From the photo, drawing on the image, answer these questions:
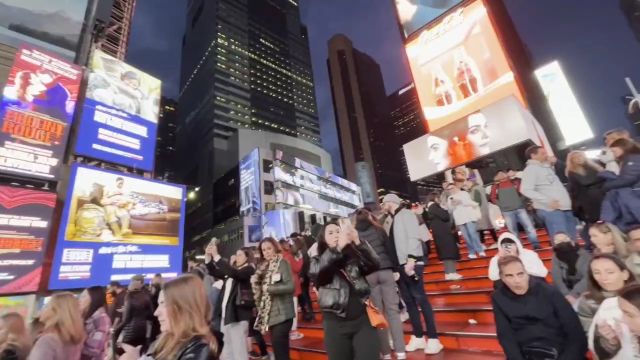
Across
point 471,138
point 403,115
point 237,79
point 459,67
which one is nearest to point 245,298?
point 471,138

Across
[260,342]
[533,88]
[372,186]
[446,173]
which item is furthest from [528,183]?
[372,186]

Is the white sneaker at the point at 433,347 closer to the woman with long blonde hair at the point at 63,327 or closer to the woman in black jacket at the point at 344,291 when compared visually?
the woman in black jacket at the point at 344,291

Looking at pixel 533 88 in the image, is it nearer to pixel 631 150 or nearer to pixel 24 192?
pixel 631 150

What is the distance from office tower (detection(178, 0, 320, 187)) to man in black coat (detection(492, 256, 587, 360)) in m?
69.6

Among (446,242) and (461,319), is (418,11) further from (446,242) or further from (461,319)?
(461,319)

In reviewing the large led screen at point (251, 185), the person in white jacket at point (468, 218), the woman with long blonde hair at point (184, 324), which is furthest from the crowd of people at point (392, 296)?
the large led screen at point (251, 185)

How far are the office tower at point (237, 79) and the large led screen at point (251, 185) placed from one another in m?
25.5

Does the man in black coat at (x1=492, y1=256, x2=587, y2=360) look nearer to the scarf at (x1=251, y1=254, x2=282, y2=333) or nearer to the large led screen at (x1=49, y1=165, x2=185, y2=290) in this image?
the scarf at (x1=251, y1=254, x2=282, y2=333)

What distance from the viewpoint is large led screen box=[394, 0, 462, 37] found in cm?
1792

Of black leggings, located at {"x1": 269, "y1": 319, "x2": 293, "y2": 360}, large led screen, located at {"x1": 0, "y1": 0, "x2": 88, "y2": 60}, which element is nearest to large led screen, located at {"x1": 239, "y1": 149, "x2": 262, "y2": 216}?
large led screen, located at {"x1": 0, "y1": 0, "x2": 88, "y2": 60}

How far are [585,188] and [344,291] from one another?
4.54 metres

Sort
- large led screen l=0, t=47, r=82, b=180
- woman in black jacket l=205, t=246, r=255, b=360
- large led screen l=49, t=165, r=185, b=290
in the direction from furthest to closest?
large led screen l=49, t=165, r=185, b=290, large led screen l=0, t=47, r=82, b=180, woman in black jacket l=205, t=246, r=255, b=360

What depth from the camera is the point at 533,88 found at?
18203 millimetres

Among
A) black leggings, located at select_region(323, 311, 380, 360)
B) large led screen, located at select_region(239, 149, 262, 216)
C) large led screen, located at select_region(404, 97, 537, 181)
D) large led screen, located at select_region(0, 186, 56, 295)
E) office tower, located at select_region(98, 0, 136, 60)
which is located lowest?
black leggings, located at select_region(323, 311, 380, 360)
